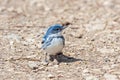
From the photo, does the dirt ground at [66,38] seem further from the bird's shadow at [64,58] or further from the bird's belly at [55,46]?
the bird's belly at [55,46]

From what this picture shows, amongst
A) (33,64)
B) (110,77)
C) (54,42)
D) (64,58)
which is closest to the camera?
(110,77)

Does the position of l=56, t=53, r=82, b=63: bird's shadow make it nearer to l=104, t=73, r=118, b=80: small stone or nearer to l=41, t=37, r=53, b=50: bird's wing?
l=41, t=37, r=53, b=50: bird's wing

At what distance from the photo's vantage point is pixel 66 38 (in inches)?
273

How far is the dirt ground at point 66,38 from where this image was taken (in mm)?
5645

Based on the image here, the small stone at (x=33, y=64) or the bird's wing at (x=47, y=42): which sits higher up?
the bird's wing at (x=47, y=42)

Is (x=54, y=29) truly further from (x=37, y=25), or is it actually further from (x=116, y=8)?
(x=116, y=8)

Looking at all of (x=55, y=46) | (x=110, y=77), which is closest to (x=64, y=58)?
(x=55, y=46)

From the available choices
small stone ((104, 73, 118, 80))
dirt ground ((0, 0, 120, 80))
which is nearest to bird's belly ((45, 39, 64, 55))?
dirt ground ((0, 0, 120, 80))

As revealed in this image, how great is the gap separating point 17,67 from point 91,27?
1957 mm

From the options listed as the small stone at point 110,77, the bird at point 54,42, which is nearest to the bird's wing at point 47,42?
the bird at point 54,42

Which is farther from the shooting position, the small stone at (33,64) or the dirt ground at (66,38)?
the small stone at (33,64)

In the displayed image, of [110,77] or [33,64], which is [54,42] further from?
[110,77]

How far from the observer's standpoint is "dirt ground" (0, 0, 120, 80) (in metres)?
5.64

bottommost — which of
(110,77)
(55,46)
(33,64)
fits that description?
(110,77)
